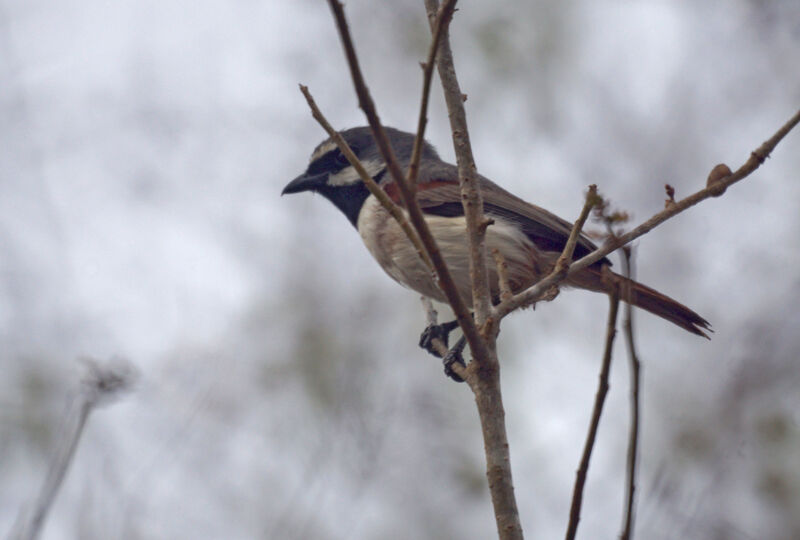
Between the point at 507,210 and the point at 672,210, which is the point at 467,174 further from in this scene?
the point at 507,210

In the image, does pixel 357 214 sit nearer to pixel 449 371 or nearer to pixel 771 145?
pixel 449 371

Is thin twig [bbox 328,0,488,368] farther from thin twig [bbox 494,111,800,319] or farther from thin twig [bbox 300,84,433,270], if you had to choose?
thin twig [bbox 494,111,800,319]

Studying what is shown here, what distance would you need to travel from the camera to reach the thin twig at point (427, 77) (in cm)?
243

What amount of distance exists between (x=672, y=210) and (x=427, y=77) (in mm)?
939

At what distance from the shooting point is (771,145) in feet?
8.23

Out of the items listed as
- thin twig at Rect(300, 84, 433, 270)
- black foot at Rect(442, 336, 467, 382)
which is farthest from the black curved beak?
thin twig at Rect(300, 84, 433, 270)

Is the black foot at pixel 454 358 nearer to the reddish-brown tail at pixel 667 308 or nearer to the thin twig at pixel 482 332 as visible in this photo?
the reddish-brown tail at pixel 667 308

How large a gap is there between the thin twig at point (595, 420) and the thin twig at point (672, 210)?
439 mm

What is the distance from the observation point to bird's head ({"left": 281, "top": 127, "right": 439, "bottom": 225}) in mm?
5754

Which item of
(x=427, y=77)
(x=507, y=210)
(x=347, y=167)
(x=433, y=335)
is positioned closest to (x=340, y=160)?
(x=347, y=167)

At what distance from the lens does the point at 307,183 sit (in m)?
5.97

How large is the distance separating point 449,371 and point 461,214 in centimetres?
100

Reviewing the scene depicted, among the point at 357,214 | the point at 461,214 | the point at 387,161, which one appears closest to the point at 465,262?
the point at 461,214

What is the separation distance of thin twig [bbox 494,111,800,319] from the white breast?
1.68 m
